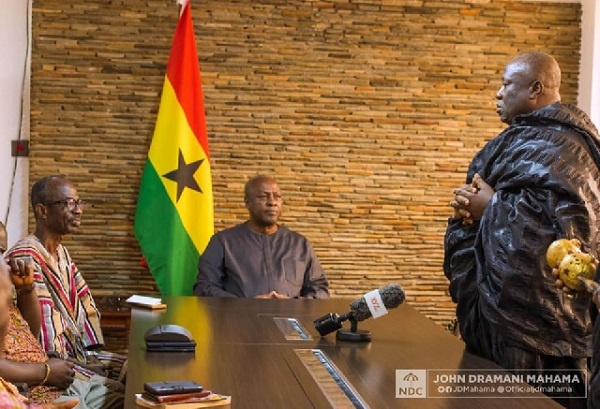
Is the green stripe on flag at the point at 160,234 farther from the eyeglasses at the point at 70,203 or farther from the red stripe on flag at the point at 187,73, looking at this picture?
the eyeglasses at the point at 70,203

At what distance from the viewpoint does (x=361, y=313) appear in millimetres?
3254

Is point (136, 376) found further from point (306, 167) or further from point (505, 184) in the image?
point (306, 167)

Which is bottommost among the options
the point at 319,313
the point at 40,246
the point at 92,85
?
the point at 319,313

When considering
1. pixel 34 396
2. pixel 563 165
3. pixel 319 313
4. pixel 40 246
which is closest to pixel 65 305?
pixel 40 246

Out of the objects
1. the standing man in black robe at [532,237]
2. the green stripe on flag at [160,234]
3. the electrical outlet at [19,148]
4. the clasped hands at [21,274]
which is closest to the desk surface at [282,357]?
the standing man in black robe at [532,237]

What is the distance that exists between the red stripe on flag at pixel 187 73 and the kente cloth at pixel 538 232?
93.7 inches

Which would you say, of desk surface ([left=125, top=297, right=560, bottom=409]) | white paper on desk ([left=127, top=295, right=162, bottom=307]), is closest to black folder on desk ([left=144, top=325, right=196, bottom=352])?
desk surface ([left=125, top=297, right=560, bottom=409])

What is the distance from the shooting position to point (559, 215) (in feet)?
10.4

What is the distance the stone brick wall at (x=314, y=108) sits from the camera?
17.5 ft

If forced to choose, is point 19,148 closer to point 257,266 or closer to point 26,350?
point 257,266

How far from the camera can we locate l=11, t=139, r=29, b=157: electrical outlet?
5.32 m

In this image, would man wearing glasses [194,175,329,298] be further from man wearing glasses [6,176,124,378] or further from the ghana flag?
man wearing glasses [6,176,124,378]

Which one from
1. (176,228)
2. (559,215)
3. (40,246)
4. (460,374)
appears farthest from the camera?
(176,228)

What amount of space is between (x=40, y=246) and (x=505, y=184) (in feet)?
6.16
